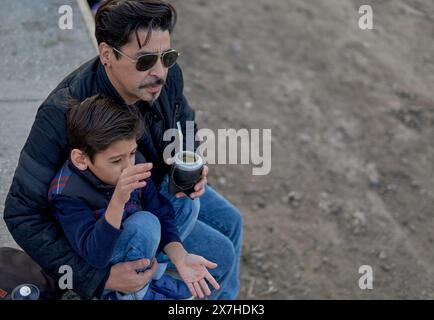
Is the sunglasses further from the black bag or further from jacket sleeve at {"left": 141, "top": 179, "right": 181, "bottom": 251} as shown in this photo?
the black bag

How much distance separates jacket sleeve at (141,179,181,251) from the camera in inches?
113

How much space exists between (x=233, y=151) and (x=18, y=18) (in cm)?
185

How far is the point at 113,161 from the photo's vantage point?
2559 millimetres

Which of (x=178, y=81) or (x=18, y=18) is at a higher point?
(x=178, y=81)

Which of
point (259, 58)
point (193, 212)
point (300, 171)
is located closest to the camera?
point (193, 212)

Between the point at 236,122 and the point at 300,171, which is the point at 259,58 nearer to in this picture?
the point at 236,122

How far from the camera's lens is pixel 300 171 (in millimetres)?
4965

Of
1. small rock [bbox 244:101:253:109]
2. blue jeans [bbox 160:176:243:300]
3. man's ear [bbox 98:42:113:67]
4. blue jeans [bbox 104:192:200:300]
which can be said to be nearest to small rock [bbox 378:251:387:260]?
blue jeans [bbox 160:176:243:300]

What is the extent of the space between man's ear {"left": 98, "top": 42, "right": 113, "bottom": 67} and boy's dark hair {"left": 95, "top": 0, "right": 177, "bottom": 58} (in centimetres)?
2

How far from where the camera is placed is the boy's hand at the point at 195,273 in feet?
9.18

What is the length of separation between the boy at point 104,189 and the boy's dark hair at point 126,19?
10.2 inches

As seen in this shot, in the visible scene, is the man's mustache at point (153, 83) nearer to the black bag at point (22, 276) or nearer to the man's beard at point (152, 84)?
the man's beard at point (152, 84)
